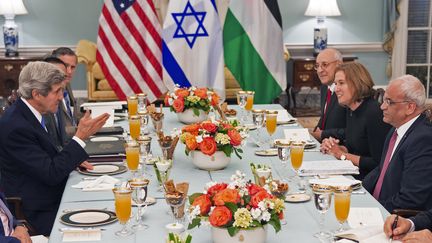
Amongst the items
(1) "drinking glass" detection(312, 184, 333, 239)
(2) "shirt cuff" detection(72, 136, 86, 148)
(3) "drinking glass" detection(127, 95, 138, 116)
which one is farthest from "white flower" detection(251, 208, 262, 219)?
(3) "drinking glass" detection(127, 95, 138, 116)

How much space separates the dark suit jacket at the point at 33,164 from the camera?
3.66 metres

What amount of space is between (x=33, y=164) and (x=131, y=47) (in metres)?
3.34

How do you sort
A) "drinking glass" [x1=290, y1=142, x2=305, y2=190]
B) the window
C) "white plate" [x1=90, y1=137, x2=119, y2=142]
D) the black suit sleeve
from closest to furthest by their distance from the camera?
"drinking glass" [x1=290, y1=142, x2=305, y2=190]
the black suit sleeve
"white plate" [x1=90, y1=137, x2=119, y2=142]
the window

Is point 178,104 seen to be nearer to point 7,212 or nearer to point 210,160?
point 210,160

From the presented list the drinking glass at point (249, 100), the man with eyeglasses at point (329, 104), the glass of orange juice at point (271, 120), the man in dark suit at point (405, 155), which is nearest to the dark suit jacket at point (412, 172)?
the man in dark suit at point (405, 155)

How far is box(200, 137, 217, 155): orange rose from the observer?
366 cm

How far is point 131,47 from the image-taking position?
22.5 ft

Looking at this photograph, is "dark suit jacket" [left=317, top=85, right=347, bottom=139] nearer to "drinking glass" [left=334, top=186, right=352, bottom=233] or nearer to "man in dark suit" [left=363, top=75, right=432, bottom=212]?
"man in dark suit" [left=363, top=75, right=432, bottom=212]

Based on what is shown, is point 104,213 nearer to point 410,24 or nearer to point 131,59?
point 131,59

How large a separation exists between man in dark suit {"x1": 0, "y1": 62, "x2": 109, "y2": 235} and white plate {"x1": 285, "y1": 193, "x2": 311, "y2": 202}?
1.07 m

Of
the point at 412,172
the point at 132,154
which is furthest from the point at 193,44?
the point at 412,172

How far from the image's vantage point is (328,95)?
5230mm

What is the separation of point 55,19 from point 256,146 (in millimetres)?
5524

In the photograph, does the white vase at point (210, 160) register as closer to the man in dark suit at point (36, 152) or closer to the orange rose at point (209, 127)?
the orange rose at point (209, 127)
